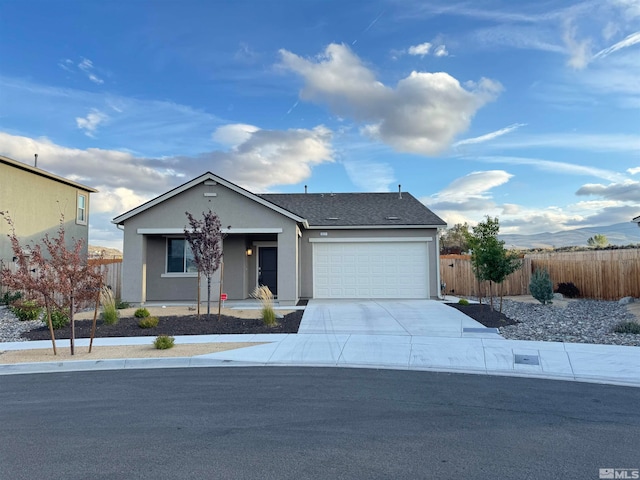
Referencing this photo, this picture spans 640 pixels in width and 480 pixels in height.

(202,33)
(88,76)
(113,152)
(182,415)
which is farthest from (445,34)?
(113,152)

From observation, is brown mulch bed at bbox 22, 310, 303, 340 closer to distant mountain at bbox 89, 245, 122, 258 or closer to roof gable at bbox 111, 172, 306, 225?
distant mountain at bbox 89, 245, 122, 258

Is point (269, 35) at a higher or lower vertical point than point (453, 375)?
higher

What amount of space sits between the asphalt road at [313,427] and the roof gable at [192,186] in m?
9.57

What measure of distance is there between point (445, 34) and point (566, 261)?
13.0m

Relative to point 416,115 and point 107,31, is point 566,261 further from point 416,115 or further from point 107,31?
point 107,31

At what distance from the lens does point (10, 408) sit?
6000 millimetres

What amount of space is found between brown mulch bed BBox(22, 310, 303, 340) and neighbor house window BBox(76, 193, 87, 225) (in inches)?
533

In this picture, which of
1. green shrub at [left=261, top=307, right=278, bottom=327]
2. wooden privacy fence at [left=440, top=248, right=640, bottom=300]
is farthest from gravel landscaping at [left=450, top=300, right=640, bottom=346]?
green shrub at [left=261, top=307, right=278, bottom=327]

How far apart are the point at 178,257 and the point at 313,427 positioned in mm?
14406

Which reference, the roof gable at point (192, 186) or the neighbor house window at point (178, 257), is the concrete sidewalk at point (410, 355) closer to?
the roof gable at point (192, 186)

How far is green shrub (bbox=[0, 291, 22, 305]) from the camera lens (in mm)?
16905

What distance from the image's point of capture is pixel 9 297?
17281 millimetres

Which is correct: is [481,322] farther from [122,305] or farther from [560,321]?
[122,305]

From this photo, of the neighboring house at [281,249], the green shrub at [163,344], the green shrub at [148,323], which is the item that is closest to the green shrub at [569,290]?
the neighboring house at [281,249]
